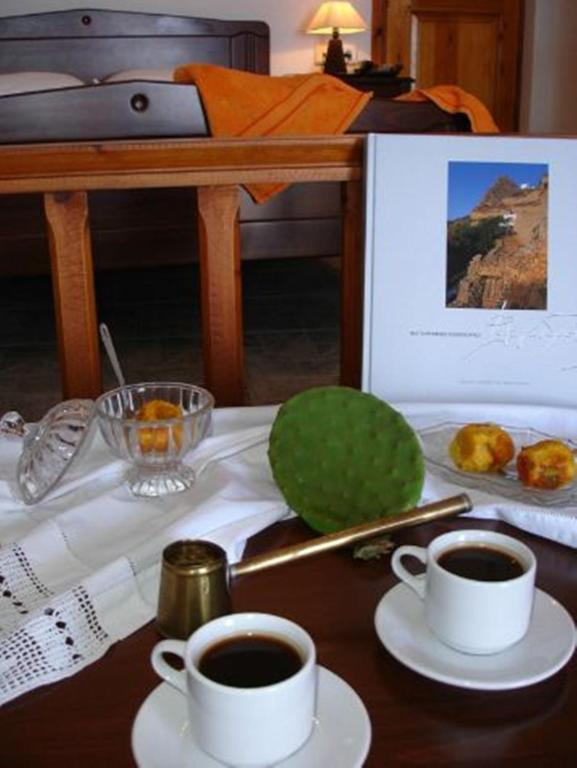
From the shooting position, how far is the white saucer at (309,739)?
19.7 inches

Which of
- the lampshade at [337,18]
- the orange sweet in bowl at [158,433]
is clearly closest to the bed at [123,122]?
the lampshade at [337,18]

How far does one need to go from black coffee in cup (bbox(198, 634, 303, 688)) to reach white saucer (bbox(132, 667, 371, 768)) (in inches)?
1.6

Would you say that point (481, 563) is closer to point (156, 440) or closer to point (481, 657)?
point (481, 657)

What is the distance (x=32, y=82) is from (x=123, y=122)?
191 cm

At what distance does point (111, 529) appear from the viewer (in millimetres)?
788

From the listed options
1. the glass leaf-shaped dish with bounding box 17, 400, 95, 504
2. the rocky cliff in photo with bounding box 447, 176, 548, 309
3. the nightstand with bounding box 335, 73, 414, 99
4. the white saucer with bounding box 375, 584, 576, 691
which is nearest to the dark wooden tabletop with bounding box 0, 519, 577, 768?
the white saucer with bounding box 375, 584, 576, 691

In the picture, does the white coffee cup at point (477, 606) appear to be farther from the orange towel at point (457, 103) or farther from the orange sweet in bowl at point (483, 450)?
the orange towel at point (457, 103)

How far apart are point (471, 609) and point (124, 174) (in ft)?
2.42

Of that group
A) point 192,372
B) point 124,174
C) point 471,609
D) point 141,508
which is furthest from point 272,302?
point 471,609

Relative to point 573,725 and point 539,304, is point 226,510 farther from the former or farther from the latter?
point 539,304

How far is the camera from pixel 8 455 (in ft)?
3.08

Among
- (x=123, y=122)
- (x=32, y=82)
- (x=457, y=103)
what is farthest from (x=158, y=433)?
(x=32, y=82)

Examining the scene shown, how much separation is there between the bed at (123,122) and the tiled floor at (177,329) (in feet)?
1.01

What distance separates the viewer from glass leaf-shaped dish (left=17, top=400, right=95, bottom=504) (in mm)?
837
